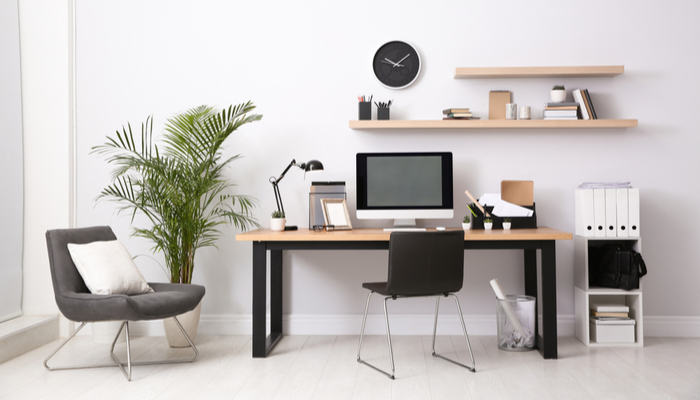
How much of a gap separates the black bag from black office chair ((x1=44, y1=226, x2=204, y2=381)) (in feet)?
8.08

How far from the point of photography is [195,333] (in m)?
3.40

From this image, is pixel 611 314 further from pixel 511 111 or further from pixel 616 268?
pixel 511 111

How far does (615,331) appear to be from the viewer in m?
3.24

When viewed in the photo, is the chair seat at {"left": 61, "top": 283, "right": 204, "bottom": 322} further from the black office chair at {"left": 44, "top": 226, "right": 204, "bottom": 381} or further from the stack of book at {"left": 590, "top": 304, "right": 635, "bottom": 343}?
the stack of book at {"left": 590, "top": 304, "right": 635, "bottom": 343}

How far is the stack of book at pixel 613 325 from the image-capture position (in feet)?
10.6

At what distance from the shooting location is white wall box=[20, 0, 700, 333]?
3512 mm

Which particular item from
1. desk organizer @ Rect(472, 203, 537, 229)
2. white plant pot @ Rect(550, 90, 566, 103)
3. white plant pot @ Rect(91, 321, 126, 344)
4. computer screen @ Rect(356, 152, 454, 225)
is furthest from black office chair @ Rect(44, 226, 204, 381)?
white plant pot @ Rect(550, 90, 566, 103)

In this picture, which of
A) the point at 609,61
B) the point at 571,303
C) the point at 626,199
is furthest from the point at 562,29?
the point at 571,303

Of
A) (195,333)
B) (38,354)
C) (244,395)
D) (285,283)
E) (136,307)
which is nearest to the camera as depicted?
(244,395)

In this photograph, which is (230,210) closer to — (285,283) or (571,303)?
(285,283)

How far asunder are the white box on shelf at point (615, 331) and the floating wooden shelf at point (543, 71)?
1582mm

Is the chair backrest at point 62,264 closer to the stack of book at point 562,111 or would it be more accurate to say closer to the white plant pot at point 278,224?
the white plant pot at point 278,224

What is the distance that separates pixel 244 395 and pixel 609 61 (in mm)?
3103

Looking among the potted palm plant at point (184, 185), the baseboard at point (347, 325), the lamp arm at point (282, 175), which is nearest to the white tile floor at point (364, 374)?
the baseboard at point (347, 325)
